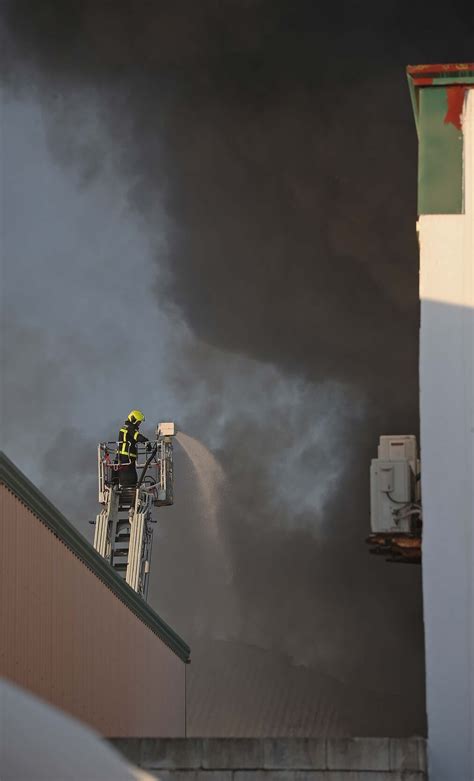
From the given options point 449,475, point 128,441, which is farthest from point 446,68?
point 128,441

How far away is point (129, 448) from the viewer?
3497 centimetres

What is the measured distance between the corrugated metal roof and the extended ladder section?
27.1 feet

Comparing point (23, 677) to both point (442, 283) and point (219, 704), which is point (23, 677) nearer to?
point (442, 283)

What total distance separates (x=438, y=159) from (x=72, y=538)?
21.4 ft

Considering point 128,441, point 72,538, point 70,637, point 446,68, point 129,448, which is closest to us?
point 446,68

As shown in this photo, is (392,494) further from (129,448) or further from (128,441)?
(129,448)

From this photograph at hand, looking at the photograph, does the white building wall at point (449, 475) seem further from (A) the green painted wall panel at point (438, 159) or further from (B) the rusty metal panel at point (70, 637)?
(B) the rusty metal panel at point (70, 637)

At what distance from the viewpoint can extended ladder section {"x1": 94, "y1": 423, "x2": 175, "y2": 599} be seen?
114 ft

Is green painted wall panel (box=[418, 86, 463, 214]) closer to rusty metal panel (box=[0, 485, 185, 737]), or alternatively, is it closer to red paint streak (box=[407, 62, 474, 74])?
red paint streak (box=[407, 62, 474, 74])

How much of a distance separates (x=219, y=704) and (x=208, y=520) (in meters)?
7.04

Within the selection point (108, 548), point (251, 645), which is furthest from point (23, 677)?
point (251, 645)

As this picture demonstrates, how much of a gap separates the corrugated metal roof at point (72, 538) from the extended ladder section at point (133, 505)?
27.1 feet

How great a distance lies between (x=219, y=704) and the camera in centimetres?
5322

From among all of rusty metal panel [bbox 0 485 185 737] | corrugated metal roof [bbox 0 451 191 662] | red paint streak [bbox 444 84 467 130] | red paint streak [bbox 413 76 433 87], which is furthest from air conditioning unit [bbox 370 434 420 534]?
red paint streak [bbox 413 76 433 87]
